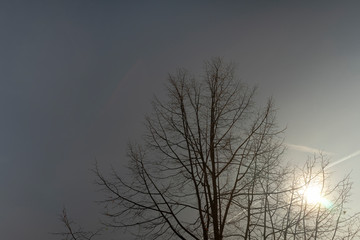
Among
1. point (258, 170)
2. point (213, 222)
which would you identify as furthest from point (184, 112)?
point (213, 222)

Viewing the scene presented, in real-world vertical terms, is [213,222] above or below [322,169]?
below

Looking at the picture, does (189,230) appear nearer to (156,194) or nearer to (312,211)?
(156,194)

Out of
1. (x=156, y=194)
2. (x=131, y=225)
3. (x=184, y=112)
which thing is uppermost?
(x=184, y=112)

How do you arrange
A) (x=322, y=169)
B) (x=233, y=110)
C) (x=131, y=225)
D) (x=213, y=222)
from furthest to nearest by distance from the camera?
(x=233, y=110)
(x=322, y=169)
(x=131, y=225)
(x=213, y=222)

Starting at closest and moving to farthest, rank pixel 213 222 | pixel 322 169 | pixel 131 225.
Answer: pixel 213 222, pixel 131 225, pixel 322 169

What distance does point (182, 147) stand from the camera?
378 inches

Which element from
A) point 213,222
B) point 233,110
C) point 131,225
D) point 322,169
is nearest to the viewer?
point 213,222

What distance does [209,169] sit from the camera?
352 inches

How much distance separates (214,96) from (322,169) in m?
3.49

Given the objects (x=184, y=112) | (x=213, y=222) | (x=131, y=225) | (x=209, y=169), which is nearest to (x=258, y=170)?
(x=209, y=169)

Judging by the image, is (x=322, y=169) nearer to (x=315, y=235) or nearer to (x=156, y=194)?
(x=315, y=235)

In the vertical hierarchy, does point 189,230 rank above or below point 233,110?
below

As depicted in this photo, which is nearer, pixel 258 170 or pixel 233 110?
pixel 258 170

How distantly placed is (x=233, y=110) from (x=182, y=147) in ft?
5.93
